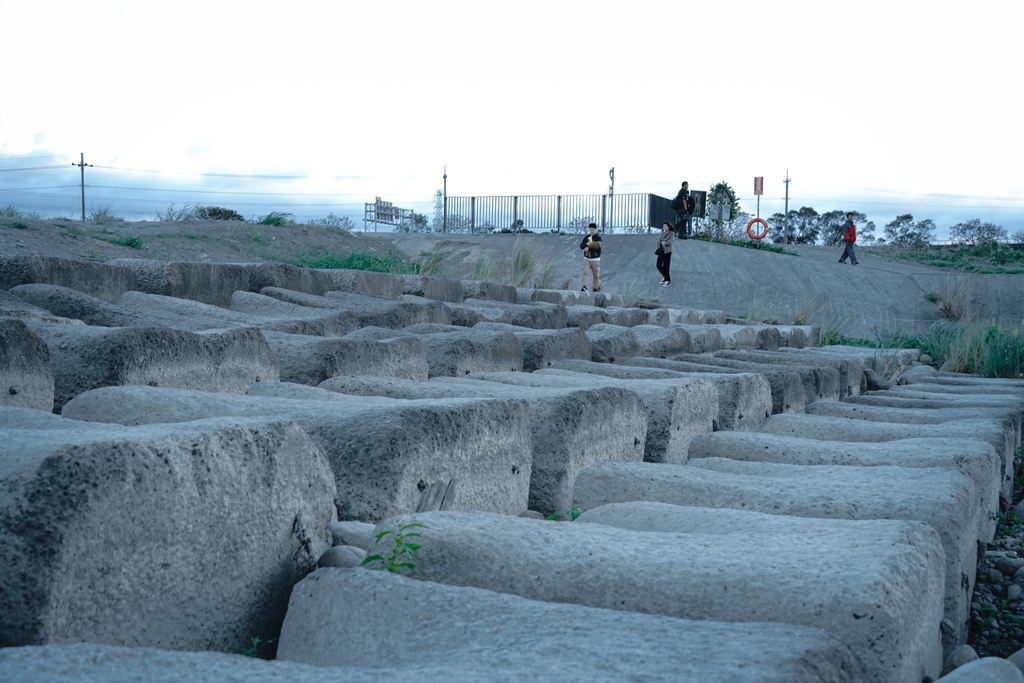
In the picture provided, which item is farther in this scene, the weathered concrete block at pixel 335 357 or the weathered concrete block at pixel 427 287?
the weathered concrete block at pixel 427 287

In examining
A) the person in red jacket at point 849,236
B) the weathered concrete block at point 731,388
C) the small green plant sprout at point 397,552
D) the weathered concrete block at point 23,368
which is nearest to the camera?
the small green plant sprout at point 397,552

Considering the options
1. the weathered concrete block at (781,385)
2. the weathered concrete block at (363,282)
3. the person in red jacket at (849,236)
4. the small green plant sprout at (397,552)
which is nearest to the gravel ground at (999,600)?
the weathered concrete block at (781,385)

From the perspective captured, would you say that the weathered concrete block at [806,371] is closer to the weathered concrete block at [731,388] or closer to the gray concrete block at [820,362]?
the gray concrete block at [820,362]

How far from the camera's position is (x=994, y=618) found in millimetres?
2404

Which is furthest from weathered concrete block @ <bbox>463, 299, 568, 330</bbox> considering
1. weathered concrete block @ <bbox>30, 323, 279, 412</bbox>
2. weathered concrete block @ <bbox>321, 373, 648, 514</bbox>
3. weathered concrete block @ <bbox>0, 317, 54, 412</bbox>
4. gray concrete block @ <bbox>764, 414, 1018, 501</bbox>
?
weathered concrete block @ <bbox>0, 317, 54, 412</bbox>

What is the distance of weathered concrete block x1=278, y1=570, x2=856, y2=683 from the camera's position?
108cm

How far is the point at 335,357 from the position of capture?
10.1 feet

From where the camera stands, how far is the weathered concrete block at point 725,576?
1.36m

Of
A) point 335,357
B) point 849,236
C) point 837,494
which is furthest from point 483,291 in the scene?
point 849,236

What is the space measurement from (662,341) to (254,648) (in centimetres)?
449

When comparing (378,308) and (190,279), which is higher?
(190,279)

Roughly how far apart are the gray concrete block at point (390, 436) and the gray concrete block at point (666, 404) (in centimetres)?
72

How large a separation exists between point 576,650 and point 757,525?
2.69ft

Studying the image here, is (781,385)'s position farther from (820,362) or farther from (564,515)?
(564,515)
